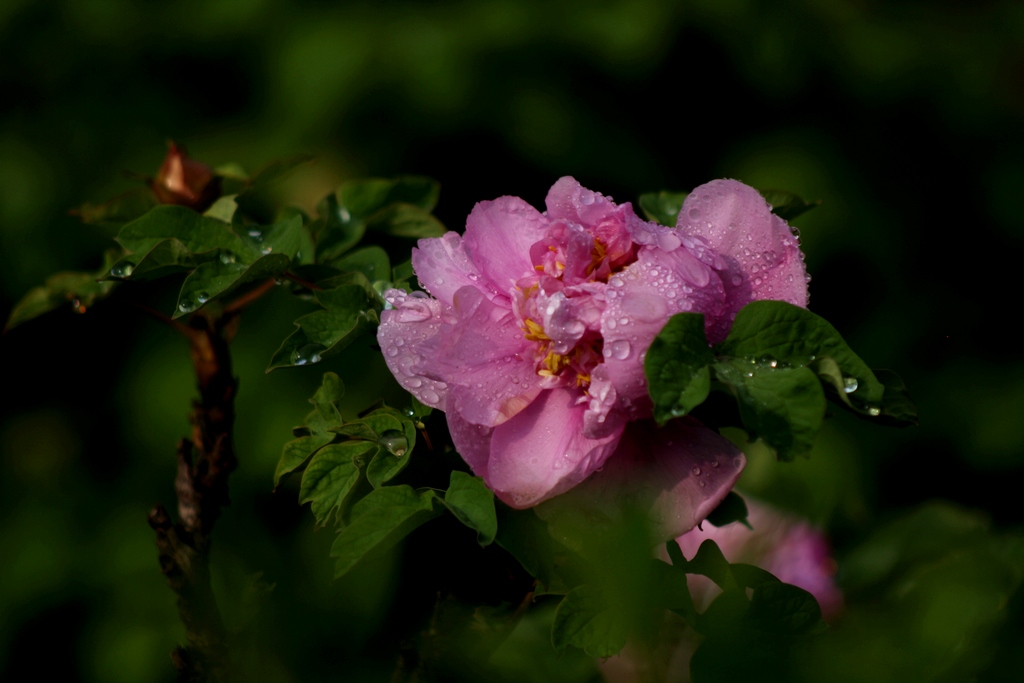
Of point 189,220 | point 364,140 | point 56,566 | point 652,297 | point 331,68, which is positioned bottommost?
point 56,566

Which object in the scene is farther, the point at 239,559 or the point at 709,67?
the point at 709,67

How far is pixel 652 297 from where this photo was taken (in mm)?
412

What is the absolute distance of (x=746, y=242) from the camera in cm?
48

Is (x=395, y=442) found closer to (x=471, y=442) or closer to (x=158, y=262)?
(x=471, y=442)

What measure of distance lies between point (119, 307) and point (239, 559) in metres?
1.69

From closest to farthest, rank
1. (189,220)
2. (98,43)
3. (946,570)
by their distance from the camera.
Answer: (946,570) < (189,220) < (98,43)

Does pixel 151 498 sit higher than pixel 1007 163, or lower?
lower

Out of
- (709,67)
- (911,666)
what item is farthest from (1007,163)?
(911,666)

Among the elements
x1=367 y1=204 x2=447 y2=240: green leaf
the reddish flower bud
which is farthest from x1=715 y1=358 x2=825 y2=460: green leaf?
the reddish flower bud

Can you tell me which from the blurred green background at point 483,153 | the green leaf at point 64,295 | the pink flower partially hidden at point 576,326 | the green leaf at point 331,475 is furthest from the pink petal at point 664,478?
the blurred green background at point 483,153

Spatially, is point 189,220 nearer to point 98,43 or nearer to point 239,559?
point 239,559

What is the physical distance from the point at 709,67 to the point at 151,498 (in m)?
1.52

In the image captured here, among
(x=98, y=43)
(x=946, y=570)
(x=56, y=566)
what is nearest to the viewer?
(x=946, y=570)

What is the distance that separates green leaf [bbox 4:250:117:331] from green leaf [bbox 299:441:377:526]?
0.32m
